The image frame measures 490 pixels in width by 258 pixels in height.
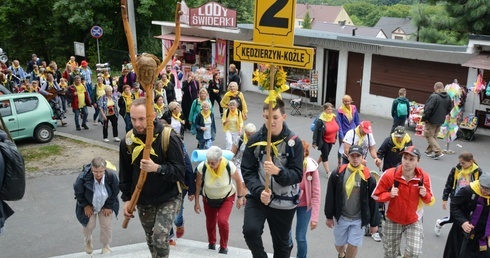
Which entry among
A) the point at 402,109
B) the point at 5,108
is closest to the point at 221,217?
the point at 402,109

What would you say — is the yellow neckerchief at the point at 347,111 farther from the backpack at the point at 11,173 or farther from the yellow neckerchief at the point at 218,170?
the backpack at the point at 11,173

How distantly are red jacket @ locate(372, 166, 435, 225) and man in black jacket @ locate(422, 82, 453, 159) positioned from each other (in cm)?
757

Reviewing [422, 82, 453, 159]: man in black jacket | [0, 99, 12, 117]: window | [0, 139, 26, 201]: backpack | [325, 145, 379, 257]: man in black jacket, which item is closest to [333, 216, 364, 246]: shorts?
[325, 145, 379, 257]: man in black jacket

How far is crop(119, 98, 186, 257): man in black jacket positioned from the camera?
495 centimetres

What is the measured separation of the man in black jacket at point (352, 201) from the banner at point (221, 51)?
18.1 m

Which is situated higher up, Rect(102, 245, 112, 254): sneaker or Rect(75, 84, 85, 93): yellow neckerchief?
Rect(75, 84, 85, 93): yellow neckerchief

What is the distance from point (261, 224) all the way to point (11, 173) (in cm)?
252

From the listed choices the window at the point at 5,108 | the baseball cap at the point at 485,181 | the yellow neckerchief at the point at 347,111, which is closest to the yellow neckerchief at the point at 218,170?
the baseball cap at the point at 485,181

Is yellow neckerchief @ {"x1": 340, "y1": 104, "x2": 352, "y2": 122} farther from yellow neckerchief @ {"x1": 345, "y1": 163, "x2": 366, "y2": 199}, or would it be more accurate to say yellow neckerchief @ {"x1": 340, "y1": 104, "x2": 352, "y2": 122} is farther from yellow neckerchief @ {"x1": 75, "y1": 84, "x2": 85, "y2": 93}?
yellow neckerchief @ {"x1": 75, "y1": 84, "x2": 85, "y2": 93}

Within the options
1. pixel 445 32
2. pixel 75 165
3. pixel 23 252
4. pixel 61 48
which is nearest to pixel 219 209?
pixel 23 252

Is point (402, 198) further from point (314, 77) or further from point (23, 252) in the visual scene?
point (314, 77)

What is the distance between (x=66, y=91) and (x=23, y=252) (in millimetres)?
9495

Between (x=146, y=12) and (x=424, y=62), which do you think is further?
(x=146, y=12)

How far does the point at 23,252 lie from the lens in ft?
25.2
